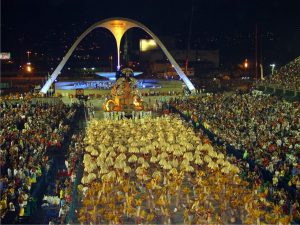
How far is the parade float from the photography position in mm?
40531

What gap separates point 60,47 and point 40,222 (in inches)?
3715

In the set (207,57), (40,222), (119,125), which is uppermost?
(207,57)

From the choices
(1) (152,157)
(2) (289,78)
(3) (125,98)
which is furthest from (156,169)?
(2) (289,78)

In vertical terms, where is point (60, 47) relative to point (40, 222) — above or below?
above

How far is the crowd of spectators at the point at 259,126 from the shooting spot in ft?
70.3

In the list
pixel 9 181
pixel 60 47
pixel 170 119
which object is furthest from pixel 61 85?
pixel 60 47

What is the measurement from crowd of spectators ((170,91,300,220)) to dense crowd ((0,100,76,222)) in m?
8.71

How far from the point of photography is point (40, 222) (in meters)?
17.7

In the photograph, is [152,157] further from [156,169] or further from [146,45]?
[146,45]

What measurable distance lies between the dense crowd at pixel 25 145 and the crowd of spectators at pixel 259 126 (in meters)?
8.71

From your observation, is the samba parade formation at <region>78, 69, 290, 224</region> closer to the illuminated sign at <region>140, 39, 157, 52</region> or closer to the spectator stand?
the spectator stand

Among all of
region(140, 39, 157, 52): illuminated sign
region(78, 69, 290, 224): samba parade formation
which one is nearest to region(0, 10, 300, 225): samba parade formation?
region(78, 69, 290, 224): samba parade formation

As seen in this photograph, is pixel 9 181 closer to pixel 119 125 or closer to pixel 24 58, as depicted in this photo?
pixel 119 125

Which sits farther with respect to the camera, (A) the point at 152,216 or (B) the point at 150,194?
(B) the point at 150,194
